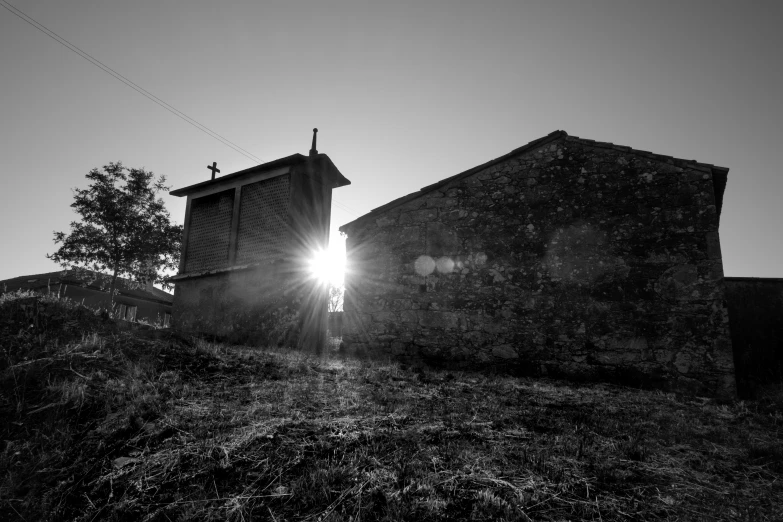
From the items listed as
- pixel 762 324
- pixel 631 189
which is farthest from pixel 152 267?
pixel 762 324

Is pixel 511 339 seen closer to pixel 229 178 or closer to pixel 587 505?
pixel 587 505

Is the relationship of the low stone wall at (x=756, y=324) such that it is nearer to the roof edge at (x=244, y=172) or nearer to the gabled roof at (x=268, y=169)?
the gabled roof at (x=268, y=169)

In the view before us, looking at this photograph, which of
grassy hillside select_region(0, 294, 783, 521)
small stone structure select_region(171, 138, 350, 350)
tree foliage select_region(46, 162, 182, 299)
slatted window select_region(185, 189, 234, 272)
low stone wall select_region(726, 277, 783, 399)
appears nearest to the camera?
grassy hillside select_region(0, 294, 783, 521)

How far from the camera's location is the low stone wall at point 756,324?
26.8 feet

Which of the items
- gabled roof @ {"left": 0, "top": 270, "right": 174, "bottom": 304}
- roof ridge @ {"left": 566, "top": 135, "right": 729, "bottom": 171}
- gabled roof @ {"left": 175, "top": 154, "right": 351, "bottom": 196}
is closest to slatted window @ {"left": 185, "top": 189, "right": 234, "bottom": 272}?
gabled roof @ {"left": 175, "top": 154, "right": 351, "bottom": 196}

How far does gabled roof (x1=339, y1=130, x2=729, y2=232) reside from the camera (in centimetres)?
726

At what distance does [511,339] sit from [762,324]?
17.9ft

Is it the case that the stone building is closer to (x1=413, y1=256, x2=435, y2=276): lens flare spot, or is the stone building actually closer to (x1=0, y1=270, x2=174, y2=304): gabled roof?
(x1=413, y1=256, x2=435, y2=276): lens flare spot

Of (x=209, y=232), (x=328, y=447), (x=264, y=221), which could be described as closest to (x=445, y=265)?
(x=264, y=221)

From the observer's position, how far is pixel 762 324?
29.0 feet

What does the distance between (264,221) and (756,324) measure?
11219mm

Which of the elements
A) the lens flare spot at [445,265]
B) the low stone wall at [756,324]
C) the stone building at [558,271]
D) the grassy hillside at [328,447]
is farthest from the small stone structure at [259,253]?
the low stone wall at [756,324]

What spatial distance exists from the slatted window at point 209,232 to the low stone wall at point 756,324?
39.0ft

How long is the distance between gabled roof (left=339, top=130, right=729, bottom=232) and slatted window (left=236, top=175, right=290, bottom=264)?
208cm
